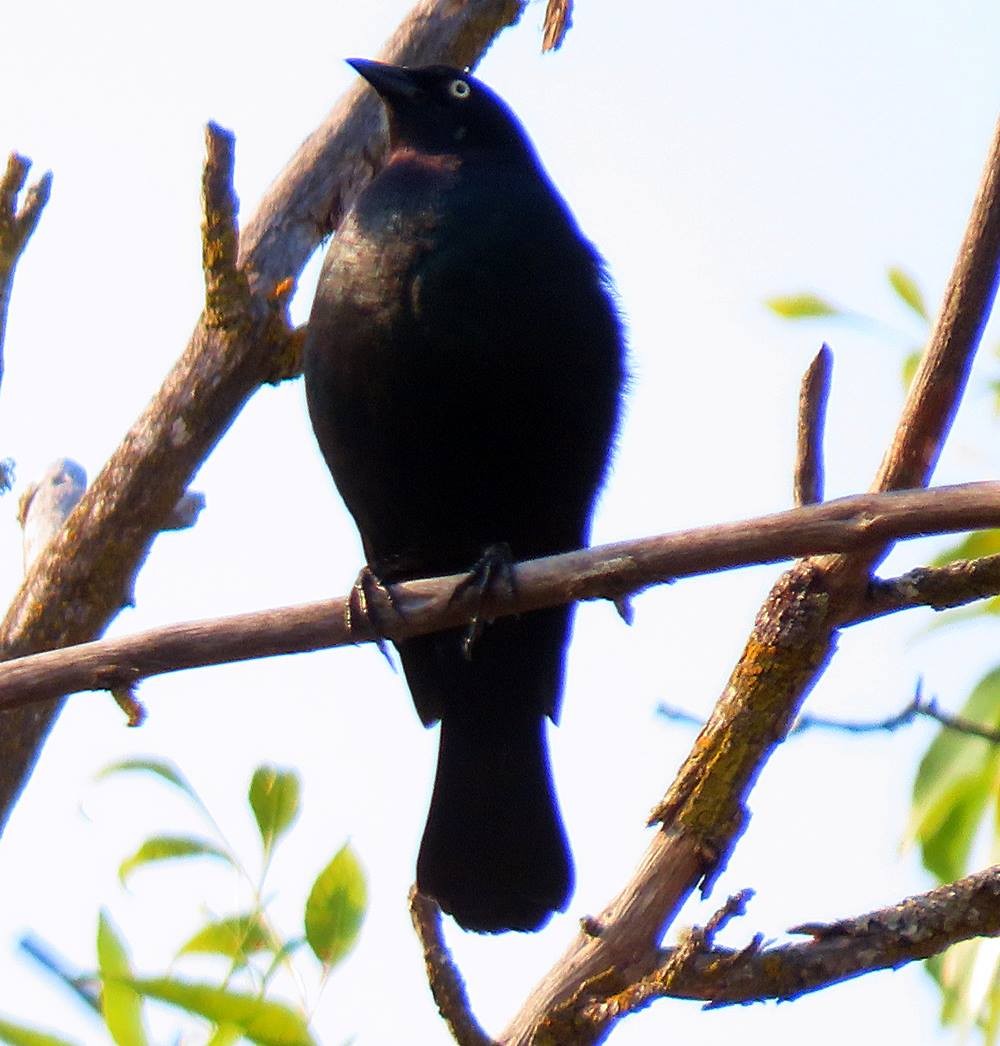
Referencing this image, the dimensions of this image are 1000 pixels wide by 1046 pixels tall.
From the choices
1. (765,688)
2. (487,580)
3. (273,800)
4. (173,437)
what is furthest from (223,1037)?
(173,437)

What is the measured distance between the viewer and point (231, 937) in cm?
236

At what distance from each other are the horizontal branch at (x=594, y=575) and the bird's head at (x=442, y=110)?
190cm

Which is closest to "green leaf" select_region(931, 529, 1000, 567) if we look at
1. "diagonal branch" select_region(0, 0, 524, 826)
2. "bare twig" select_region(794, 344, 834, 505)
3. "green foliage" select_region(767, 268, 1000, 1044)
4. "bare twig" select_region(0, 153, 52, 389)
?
"green foliage" select_region(767, 268, 1000, 1044)

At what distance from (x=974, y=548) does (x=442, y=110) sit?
5.98 feet

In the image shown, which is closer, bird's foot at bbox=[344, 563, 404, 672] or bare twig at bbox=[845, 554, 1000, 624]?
bare twig at bbox=[845, 554, 1000, 624]

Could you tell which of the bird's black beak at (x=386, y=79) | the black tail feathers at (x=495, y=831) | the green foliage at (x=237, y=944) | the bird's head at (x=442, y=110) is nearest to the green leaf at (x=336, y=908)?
the green foliage at (x=237, y=944)

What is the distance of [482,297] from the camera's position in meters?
3.60

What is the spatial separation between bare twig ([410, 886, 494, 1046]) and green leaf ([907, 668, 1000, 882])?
1.21 meters

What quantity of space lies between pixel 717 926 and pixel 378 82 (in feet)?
8.62

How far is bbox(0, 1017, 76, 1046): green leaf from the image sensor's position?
2.15m

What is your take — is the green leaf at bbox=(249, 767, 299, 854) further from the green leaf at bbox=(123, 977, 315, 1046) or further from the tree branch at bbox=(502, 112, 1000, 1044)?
the tree branch at bbox=(502, 112, 1000, 1044)

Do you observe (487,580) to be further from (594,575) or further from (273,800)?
(273,800)

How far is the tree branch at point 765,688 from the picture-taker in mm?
2826

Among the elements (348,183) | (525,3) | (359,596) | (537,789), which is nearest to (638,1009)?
(359,596)
